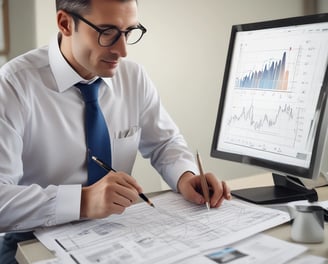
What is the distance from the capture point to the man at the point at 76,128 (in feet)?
3.28

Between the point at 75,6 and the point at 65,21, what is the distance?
0.07m

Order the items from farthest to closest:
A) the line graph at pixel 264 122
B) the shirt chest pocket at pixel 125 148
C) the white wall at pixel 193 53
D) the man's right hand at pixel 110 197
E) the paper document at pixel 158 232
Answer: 1. the white wall at pixel 193 53
2. the shirt chest pocket at pixel 125 148
3. the line graph at pixel 264 122
4. the man's right hand at pixel 110 197
5. the paper document at pixel 158 232

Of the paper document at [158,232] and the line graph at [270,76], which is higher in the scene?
the line graph at [270,76]

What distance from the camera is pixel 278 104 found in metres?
1.11

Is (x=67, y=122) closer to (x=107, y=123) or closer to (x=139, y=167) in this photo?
(x=107, y=123)

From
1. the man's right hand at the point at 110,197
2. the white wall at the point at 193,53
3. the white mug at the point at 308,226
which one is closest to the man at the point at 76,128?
the man's right hand at the point at 110,197

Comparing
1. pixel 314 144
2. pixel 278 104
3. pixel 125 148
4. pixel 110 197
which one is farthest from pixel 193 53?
pixel 110 197

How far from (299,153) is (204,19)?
1570mm

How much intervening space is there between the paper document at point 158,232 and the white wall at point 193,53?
4.35 feet

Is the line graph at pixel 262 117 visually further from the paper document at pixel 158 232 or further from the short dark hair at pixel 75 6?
the short dark hair at pixel 75 6

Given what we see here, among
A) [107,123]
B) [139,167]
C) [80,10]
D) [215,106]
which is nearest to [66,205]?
[107,123]

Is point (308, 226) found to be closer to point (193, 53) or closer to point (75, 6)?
point (75, 6)

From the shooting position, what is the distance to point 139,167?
7.78 feet

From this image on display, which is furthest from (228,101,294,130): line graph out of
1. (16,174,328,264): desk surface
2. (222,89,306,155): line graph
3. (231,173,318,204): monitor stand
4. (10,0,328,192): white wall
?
(10,0,328,192): white wall
